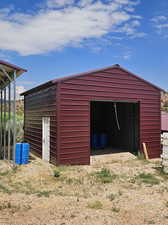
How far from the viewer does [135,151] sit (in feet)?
40.4

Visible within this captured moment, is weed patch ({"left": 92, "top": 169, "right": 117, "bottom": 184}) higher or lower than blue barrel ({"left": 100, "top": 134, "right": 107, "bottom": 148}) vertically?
lower

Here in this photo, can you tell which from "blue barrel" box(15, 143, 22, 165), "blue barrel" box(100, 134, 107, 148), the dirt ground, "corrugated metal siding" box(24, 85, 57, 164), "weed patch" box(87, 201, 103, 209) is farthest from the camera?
"blue barrel" box(100, 134, 107, 148)

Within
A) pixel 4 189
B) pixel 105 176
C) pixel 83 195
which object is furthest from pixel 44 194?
pixel 105 176

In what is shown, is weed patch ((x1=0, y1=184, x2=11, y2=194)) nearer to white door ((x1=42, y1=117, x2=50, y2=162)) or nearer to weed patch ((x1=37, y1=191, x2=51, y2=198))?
weed patch ((x1=37, y1=191, x2=51, y2=198))

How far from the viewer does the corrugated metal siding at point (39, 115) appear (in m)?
9.57

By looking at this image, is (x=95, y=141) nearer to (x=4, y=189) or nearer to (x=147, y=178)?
(x=147, y=178)

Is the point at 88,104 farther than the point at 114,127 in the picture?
No

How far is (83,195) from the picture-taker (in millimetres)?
5984

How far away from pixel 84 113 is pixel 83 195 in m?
4.44

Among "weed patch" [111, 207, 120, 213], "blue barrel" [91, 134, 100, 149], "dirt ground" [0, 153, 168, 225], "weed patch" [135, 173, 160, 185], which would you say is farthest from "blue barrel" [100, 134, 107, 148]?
"weed patch" [111, 207, 120, 213]

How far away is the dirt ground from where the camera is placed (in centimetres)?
448

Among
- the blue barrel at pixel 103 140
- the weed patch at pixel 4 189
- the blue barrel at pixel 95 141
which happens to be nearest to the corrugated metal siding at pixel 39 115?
the weed patch at pixel 4 189

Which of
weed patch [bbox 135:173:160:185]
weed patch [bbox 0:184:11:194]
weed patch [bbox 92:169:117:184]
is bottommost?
weed patch [bbox 135:173:160:185]

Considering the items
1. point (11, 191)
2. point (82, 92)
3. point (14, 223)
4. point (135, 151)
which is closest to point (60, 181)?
point (11, 191)
